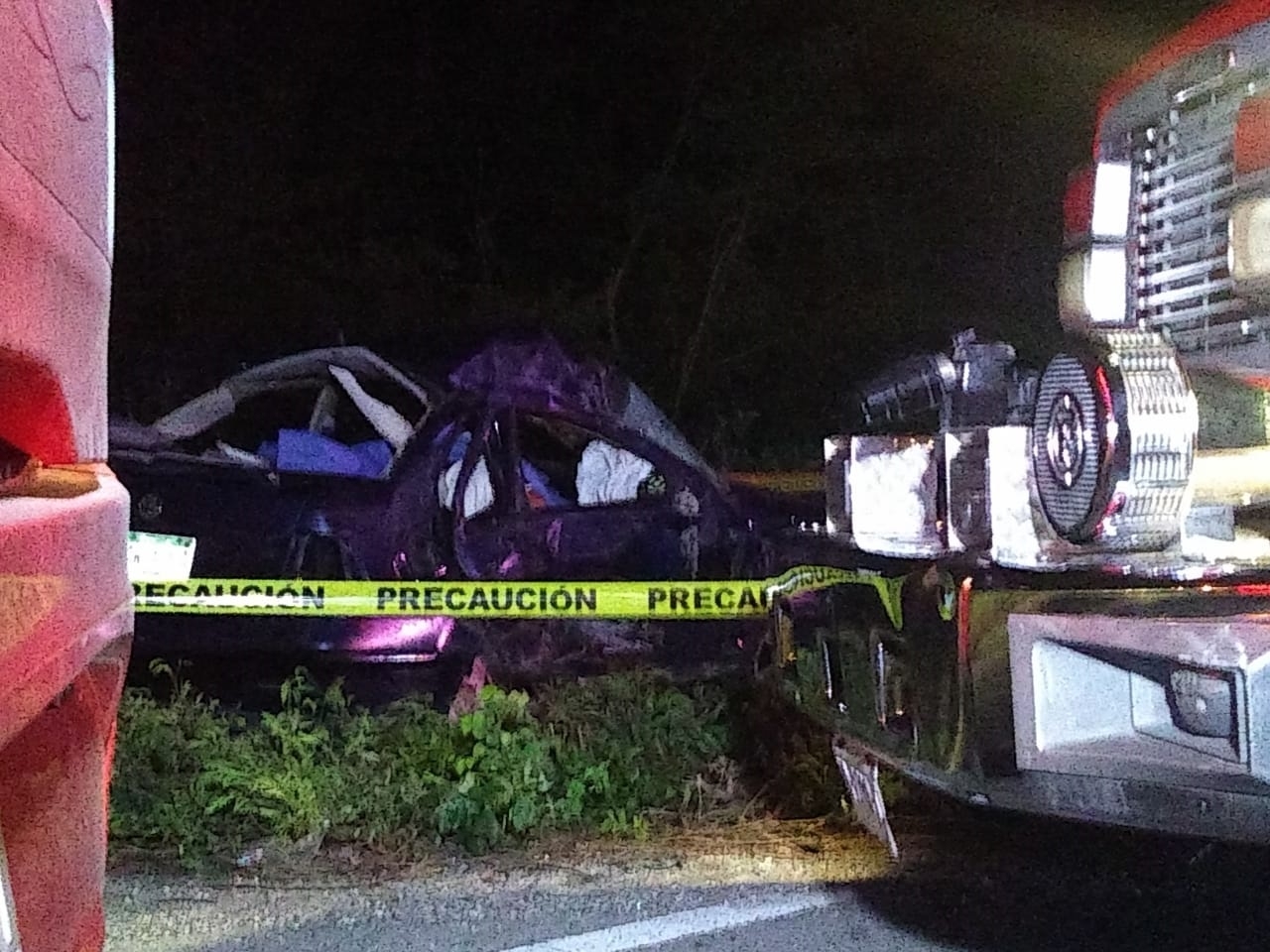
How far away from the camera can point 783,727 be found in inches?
202

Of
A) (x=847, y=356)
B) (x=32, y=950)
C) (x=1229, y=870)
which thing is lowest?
(x=1229, y=870)

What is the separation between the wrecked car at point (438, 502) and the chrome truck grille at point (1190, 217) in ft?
7.80

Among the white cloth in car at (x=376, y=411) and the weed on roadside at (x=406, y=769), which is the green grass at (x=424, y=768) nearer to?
the weed on roadside at (x=406, y=769)

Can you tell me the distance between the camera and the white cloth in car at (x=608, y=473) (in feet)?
19.5

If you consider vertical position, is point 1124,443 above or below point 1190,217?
below

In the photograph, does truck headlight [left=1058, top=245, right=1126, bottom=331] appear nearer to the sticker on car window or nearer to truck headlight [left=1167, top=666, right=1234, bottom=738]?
truck headlight [left=1167, top=666, right=1234, bottom=738]

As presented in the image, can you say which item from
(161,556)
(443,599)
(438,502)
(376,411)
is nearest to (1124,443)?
(443,599)

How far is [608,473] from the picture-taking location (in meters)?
6.05

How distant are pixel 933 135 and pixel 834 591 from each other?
8291mm

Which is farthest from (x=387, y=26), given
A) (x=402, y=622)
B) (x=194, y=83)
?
(x=402, y=622)

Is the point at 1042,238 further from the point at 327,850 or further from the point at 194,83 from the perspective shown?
the point at 327,850

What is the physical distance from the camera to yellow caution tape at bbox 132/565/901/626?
520 cm

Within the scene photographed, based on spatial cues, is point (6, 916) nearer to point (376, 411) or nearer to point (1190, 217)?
point (1190, 217)

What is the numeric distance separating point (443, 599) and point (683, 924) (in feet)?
6.17
